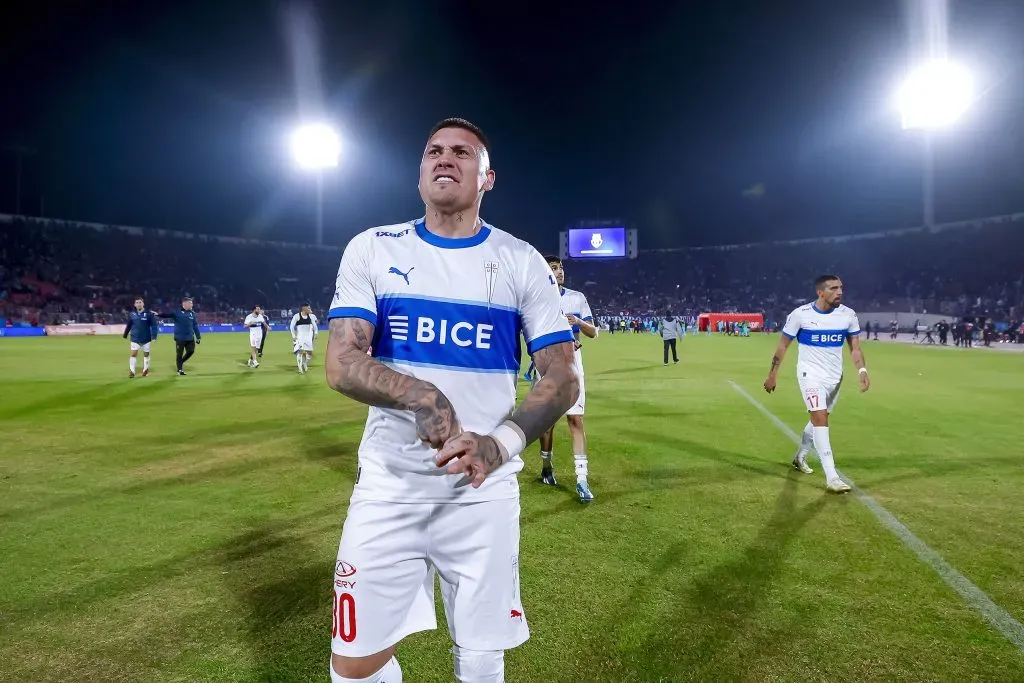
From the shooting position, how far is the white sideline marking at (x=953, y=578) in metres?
3.54

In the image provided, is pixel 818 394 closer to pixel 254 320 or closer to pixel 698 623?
pixel 698 623

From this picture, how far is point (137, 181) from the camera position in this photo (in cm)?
5297

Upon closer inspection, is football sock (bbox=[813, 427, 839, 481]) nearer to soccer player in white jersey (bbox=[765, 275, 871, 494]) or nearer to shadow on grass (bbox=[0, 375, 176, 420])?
soccer player in white jersey (bbox=[765, 275, 871, 494])

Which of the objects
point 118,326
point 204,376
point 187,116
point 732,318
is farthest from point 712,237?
point 204,376

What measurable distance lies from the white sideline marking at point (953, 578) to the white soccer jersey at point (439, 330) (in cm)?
338

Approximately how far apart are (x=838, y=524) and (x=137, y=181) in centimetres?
6135

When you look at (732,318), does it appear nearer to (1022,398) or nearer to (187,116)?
(1022,398)

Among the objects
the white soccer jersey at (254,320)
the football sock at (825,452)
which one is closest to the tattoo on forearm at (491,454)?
the football sock at (825,452)

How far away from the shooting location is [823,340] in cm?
715

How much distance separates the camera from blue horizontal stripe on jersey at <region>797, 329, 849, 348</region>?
23.4 feet

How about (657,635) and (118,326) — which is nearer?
(657,635)

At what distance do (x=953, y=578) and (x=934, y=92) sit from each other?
41.2 metres

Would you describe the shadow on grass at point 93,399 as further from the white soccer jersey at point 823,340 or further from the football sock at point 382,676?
the white soccer jersey at point 823,340

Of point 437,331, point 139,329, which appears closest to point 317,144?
point 139,329
